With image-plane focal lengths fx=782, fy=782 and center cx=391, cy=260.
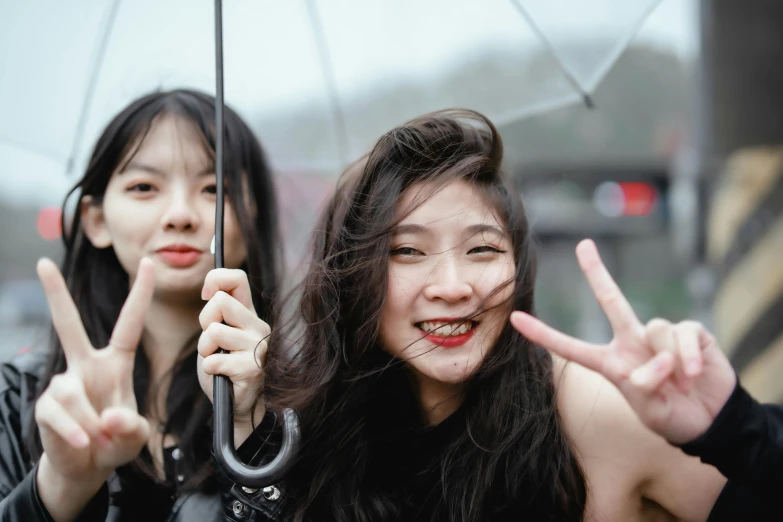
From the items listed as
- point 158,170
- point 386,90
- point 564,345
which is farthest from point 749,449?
point 386,90

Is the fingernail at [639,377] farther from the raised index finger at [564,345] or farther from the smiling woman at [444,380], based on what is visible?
the smiling woman at [444,380]

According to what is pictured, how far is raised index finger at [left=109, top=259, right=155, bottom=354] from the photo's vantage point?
1.57 metres

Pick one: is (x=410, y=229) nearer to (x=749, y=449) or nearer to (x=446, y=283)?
(x=446, y=283)

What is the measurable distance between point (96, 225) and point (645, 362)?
176 centimetres

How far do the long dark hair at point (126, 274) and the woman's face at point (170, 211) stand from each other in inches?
1.6

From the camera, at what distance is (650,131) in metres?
19.4

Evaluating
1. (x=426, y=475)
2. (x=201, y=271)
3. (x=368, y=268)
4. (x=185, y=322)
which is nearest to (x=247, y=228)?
(x=201, y=271)

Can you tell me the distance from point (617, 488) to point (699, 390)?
0.44 meters

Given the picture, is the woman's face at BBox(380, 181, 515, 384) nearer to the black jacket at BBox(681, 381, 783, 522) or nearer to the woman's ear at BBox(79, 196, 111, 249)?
the black jacket at BBox(681, 381, 783, 522)

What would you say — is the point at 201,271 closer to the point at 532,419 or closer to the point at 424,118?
the point at 424,118

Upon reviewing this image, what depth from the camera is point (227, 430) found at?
5.65ft

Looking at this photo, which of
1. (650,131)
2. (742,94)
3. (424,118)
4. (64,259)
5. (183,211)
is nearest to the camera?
(424,118)

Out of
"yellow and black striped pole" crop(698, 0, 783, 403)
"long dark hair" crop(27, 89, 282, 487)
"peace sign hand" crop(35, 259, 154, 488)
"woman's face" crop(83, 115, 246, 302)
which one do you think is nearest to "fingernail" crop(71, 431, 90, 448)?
"peace sign hand" crop(35, 259, 154, 488)

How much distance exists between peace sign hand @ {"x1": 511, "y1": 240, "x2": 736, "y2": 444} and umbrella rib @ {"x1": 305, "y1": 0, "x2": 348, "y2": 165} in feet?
4.75
